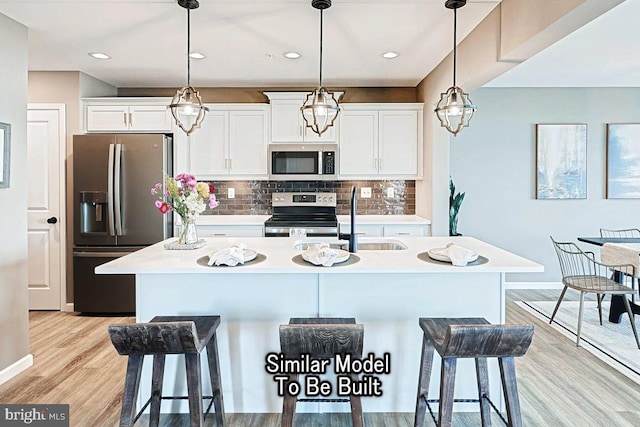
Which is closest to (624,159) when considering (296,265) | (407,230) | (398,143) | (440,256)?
(398,143)

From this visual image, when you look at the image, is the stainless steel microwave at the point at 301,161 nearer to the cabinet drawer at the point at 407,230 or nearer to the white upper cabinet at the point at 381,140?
the white upper cabinet at the point at 381,140

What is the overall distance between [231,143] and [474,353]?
145 inches

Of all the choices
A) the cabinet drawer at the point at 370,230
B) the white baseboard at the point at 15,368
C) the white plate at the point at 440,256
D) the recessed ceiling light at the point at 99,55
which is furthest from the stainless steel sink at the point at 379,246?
the recessed ceiling light at the point at 99,55

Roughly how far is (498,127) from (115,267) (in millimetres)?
4697

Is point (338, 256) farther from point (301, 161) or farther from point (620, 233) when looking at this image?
point (620, 233)

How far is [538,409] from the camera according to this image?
2504 mm

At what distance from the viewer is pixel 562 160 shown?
5.21 m

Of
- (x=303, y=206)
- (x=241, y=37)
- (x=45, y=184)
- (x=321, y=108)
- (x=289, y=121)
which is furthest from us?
(x=303, y=206)

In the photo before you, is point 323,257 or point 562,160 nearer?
point 323,257

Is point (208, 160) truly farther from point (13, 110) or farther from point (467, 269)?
point (467, 269)

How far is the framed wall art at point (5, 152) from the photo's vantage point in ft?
9.37

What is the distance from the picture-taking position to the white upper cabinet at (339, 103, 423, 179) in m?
4.77

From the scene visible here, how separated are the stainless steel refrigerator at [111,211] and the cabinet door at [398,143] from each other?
240cm

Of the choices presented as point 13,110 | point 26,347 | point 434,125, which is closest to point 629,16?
point 434,125
